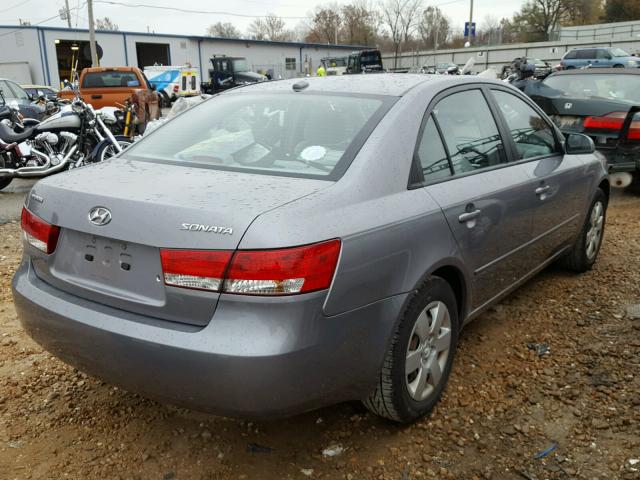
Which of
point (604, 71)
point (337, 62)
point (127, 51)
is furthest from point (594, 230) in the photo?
point (127, 51)

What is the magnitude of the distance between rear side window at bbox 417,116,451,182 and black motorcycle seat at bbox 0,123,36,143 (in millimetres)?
7054

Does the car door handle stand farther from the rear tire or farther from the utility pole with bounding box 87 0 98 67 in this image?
the utility pole with bounding box 87 0 98 67

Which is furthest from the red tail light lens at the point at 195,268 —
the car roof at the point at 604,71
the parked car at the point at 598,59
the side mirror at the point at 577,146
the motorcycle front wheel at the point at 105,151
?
the parked car at the point at 598,59

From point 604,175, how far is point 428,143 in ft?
8.39

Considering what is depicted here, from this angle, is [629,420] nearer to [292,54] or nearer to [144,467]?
[144,467]

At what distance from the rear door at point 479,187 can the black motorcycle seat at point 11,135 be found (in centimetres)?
691

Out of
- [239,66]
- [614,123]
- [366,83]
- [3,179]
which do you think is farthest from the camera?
[239,66]

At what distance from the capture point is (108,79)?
16.1m

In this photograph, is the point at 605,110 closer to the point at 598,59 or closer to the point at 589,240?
the point at 589,240

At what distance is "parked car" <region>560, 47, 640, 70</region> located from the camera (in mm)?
29234

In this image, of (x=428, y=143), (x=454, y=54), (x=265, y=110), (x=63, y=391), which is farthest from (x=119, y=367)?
(x=454, y=54)

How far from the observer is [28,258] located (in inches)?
105

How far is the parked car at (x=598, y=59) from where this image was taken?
2923 centimetres

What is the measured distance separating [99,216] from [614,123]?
6756 millimetres
